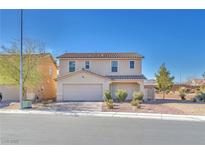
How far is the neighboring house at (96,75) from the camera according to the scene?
26.3 metres

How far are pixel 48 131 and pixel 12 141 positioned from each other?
1915 millimetres

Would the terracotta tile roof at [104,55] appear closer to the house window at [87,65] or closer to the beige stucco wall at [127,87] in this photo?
the house window at [87,65]

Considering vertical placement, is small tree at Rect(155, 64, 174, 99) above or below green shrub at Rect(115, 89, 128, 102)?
above

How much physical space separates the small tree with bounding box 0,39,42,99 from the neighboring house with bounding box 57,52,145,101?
3949 mm

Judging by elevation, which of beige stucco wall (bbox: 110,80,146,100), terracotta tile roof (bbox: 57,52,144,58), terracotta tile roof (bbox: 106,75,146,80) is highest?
terracotta tile roof (bbox: 57,52,144,58)

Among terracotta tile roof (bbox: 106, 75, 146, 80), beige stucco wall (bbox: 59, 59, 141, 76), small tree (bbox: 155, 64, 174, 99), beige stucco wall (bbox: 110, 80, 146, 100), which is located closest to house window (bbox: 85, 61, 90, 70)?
beige stucco wall (bbox: 59, 59, 141, 76)

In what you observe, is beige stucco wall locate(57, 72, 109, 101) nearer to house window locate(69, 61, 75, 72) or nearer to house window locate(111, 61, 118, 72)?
house window locate(69, 61, 75, 72)

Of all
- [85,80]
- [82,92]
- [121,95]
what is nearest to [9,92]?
[82,92]

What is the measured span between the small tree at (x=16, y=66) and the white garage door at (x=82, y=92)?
4118 millimetres

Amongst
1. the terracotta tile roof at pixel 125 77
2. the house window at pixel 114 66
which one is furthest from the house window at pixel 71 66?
the house window at pixel 114 66

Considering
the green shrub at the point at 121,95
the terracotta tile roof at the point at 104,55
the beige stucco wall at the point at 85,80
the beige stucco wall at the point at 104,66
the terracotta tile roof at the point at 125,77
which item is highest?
the terracotta tile roof at the point at 104,55

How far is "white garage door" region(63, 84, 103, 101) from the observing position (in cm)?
2639
